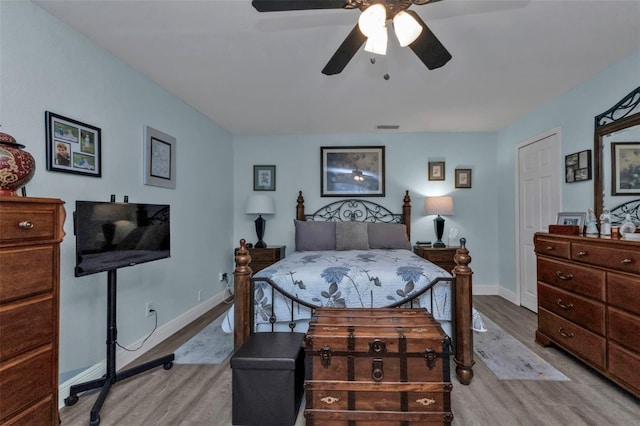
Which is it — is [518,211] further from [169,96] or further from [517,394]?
[169,96]

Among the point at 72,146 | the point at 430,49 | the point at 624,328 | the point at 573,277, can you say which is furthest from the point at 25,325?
the point at 573,277

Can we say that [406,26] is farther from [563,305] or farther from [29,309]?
[563,305]

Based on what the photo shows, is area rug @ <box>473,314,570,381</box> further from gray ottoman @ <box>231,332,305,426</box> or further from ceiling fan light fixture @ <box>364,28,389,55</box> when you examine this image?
ceiling fan light fixture @ <box>364,28,389,55</box>

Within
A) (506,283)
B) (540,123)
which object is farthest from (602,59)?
(506,283)

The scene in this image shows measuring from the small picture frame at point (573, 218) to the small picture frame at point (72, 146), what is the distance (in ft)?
13.4

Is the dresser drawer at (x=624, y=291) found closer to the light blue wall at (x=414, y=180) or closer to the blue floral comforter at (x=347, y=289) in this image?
the blue floral comforter at (x=347, y=289)

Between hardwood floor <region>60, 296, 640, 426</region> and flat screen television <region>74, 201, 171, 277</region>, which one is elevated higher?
flat screen television <region>74, 201, 171, 277</region>

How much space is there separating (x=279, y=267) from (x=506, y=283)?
11.5ft

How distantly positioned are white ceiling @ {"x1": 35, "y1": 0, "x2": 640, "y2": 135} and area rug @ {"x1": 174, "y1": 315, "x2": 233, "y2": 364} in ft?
8.28

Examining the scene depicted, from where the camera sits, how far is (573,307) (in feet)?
7.93

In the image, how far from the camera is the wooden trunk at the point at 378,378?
1.62 meters

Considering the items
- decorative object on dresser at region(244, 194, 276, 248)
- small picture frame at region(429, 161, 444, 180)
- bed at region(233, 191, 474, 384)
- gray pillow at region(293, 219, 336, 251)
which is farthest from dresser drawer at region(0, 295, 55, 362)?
small picture frame at region(429, 161, 444, 180)

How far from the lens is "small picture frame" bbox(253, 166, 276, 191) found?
483 centimetres

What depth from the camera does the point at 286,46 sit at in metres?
2.31
